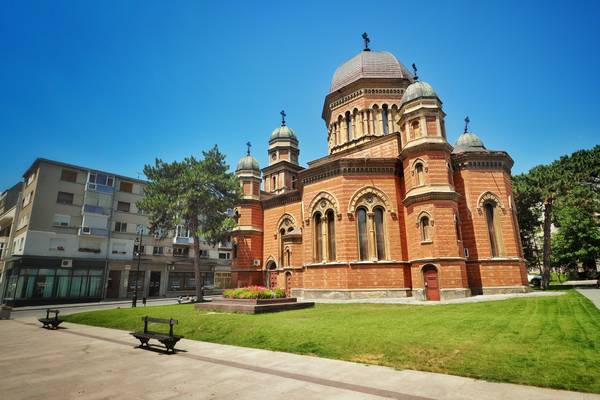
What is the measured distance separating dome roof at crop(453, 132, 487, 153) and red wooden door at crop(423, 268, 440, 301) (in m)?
13.9

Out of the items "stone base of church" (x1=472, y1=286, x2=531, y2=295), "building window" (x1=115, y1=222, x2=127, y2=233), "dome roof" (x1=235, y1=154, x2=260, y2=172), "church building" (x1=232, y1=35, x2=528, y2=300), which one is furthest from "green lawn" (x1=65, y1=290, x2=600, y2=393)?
"building window" (x1=115, y1=222, x2=127, y2=233)

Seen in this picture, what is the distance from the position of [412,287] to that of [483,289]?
5100 mm

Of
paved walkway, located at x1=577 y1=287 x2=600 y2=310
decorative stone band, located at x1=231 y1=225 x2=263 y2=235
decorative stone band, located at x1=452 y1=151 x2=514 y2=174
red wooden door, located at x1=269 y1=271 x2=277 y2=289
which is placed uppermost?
decorative stone band, located at x1=452 y1=151 x2=514 y2=174

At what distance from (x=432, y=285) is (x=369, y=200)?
25.4 ft

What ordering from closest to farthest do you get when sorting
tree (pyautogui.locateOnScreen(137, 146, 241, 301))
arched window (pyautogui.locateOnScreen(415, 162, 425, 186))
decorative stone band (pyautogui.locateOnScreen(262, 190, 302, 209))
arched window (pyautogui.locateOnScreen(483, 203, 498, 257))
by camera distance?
1. arched window (pyautogui.locateOnScreen(415, 162, 425, 186))
2. arched window (pyautogui.locateOnScreen(483, 203, 498, 257))
3. tree (pyautogui.locateOnScreen(137, 146, 241, 301))
4. decorative stone band (pyautogui.locateOnScreen(262, 190, 302, 209))

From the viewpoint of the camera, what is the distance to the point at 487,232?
2445 cm

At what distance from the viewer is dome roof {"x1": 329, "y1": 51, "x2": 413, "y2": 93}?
32125mm

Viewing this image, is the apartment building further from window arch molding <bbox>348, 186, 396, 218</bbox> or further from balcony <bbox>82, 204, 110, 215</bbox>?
window arch molding <bbox>348, 186, 396, 218</bbox>

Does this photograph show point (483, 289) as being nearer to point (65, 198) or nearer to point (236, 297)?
point (236, 297)

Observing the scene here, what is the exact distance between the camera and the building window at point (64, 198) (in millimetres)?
Answer: 37469

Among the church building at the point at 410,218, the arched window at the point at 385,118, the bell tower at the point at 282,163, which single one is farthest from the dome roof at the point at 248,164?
the arched window at the point at 385,118

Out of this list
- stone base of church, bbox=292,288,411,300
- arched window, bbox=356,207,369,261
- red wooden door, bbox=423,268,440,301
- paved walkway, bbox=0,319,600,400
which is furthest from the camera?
arched window, bbox=356,207,369,261

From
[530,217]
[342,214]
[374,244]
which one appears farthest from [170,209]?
[530,217]

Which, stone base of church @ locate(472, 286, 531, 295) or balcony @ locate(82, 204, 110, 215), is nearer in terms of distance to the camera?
stone base of church @ locate(472, 286, 531, 295)
